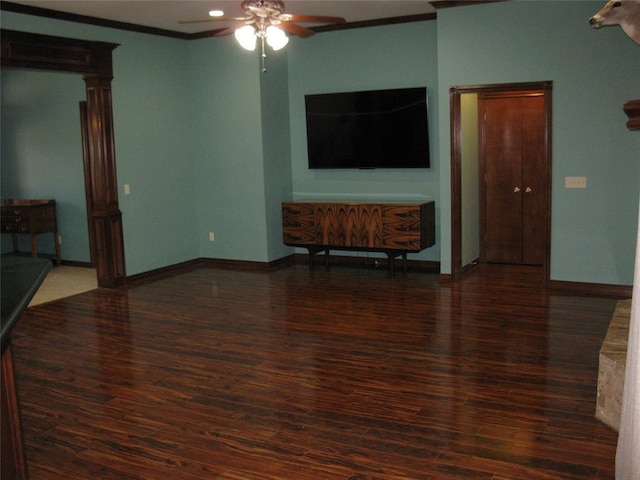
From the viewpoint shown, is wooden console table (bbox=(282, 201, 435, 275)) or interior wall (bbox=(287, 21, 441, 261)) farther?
interior wall (bbox=(287, 21, 441, 261))

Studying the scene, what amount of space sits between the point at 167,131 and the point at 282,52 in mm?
1658

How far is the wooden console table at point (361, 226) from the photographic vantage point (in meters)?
6.99

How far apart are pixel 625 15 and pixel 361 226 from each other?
151 inches

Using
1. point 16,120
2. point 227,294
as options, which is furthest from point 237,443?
point 16,120

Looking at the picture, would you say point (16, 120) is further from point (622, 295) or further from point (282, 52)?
point (622, 295)

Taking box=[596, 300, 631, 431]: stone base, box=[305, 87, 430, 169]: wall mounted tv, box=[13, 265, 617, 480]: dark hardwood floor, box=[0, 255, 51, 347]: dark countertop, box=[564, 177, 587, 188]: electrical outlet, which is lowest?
box=[13, 265, 617, 480]: dark hardwood floor

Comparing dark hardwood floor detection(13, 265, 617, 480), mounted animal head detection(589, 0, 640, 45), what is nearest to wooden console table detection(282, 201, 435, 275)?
dark hardwood floor detection(13, 265, 617, 480)

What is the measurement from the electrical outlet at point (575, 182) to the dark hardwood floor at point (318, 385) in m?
1.04

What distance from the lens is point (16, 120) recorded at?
865 centimetres

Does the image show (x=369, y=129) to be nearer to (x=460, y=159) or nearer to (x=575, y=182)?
(x=460, y=159)

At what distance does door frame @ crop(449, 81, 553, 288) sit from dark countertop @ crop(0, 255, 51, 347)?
15.7 feet

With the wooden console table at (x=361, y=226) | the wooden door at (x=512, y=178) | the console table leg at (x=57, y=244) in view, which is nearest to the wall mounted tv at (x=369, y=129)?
the wooden console table at (x=361, y=226)

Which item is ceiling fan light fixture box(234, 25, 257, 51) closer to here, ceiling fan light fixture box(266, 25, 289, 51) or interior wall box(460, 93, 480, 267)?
ceiling fan light fixture box(266, 25, 289, 51)

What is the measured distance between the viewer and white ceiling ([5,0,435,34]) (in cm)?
609
